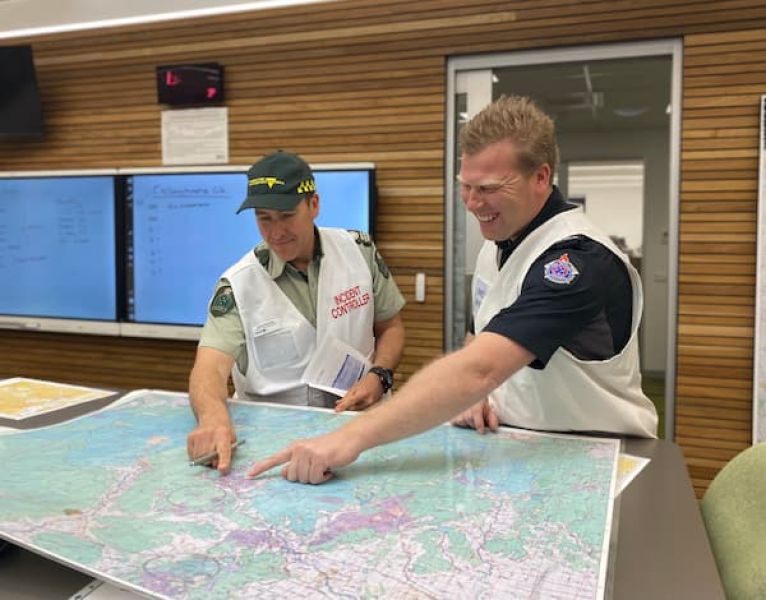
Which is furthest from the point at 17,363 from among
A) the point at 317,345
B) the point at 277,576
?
the point at 277,576

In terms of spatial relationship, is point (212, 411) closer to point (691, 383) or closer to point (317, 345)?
point (317, 345)

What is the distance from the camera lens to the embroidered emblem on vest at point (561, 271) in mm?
1492

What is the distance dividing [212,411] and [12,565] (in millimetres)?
671

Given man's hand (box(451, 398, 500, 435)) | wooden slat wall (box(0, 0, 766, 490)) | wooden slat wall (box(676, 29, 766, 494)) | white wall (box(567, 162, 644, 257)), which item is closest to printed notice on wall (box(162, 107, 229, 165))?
wooden slat wall (box(0, 0, 766, 490))

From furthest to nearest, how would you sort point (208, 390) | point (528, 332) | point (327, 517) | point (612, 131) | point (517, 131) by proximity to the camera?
1. point (612, 131)
2. point (208, 390)
3. point (517, 131)
4. point (528, 332)
5. point (327, 517)

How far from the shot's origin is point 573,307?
1481 millimetres

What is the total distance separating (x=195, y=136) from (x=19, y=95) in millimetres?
1275

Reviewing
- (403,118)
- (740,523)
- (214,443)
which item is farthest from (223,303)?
(403,118)

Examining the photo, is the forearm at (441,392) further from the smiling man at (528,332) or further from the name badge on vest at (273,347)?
the name badge on vest at (273,347)

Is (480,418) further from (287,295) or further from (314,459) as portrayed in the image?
(287,295)

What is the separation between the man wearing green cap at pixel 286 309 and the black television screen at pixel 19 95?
320 centimetres

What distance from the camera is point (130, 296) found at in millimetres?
4379

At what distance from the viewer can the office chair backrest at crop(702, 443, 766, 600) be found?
1.17 meters

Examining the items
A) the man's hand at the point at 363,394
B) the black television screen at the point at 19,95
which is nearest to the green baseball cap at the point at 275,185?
the man's hand at the point at 363,394
